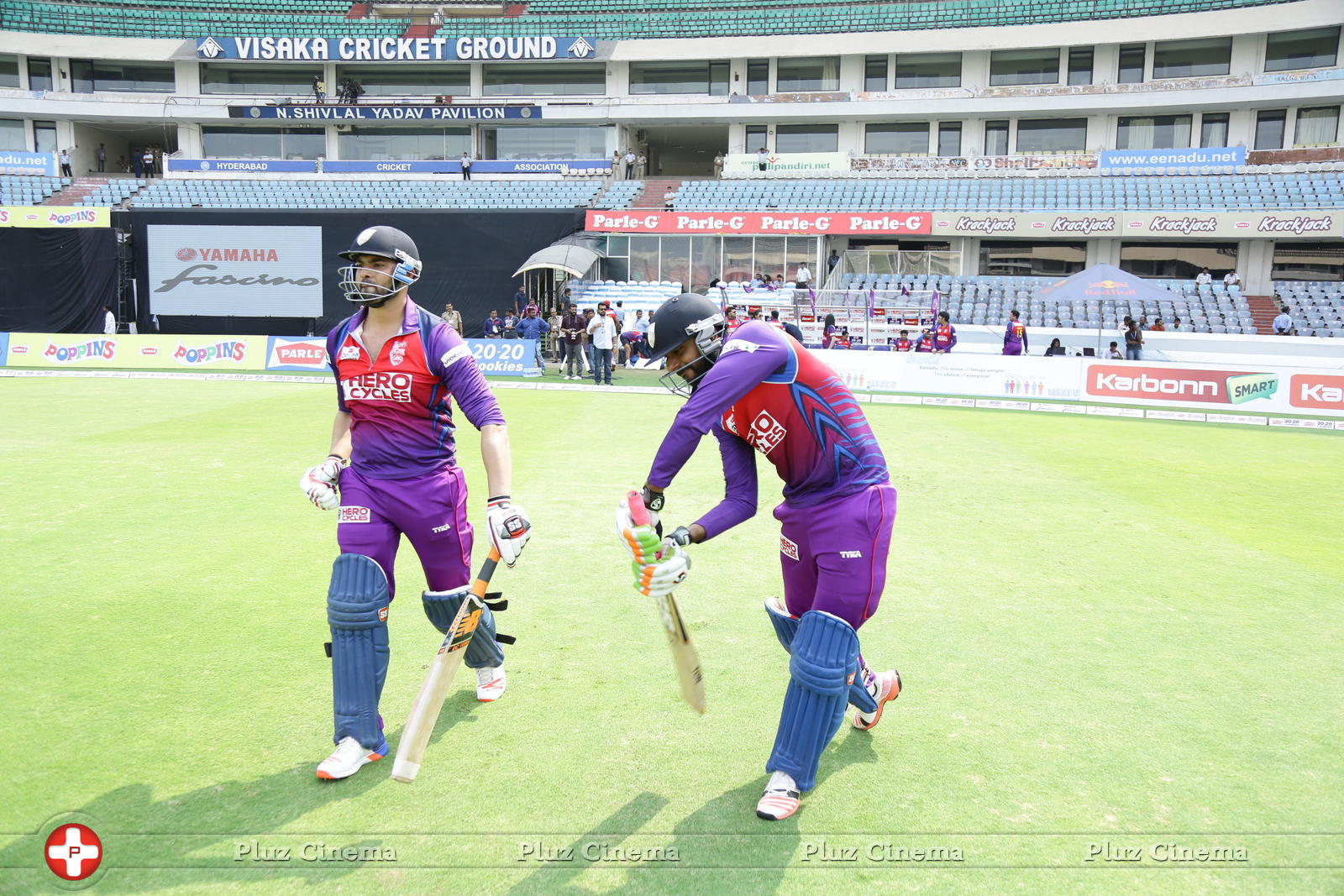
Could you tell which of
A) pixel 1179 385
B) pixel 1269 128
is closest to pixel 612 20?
pixel 1269 128

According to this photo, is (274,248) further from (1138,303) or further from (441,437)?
(441,437)

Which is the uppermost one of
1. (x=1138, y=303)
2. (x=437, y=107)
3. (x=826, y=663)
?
(x=437, y=107)

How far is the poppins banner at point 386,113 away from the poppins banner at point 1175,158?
2455 cm

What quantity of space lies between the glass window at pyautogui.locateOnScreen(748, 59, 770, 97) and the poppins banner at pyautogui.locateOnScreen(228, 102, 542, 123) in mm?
9995

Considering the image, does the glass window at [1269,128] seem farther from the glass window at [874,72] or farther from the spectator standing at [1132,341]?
the spectator standing at [1132,341]

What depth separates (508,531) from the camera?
3861 millimetres

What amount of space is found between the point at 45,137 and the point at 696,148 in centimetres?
3173

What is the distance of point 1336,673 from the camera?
518 cm

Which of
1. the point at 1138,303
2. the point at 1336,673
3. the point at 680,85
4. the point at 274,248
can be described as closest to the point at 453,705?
the point at 1336,673

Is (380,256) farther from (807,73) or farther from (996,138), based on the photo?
(807,73)

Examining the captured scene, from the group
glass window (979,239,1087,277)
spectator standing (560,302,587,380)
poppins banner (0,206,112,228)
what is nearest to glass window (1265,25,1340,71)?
glass window (979,239,1087,277)

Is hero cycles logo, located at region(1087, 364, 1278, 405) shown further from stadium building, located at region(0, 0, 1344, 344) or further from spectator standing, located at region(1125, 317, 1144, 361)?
stadium building, located at region(0, 0, 1344, 344)

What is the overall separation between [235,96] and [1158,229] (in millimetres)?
40586

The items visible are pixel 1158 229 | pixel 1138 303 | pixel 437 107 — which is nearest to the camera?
pixel 1138 303
